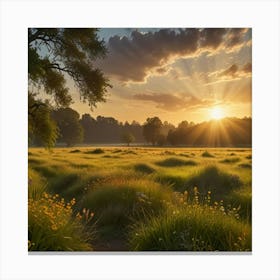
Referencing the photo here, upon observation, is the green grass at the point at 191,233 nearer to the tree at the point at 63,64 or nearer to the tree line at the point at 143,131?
the tree line at the point at 143,131

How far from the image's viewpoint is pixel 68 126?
5.95 meters

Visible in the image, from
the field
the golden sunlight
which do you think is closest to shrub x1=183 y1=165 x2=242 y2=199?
the field

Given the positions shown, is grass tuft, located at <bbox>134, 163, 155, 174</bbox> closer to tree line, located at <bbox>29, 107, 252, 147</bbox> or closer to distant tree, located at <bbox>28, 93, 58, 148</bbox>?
tree line, located at <bbox>29, 107, 252, 147</bbox>

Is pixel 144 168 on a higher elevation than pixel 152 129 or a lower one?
lower

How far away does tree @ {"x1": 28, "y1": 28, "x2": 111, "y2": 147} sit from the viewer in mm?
5934

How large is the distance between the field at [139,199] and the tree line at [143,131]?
111mm

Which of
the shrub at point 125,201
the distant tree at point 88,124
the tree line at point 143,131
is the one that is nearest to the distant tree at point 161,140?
the tree line at point 143,131

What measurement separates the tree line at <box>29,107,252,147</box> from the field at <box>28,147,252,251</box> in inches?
4.4

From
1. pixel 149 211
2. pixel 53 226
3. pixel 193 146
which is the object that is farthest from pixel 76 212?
pixel 193 146

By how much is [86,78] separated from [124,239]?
7.14 ft

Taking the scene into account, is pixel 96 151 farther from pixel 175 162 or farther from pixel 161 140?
pixel 175 162

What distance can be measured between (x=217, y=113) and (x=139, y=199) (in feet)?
5.02

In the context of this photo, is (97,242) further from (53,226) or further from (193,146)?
(193,146)

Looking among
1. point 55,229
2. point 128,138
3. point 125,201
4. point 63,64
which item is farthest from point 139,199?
point 63,64
